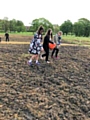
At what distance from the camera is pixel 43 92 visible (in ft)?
29.2

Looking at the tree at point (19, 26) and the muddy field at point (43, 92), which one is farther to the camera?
the tree at point (19, 26)

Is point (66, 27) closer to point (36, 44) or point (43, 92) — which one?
point (36, 44)

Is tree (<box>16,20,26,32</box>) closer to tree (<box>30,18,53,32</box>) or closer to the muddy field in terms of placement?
tree (<box>30,18,53,32</box>)

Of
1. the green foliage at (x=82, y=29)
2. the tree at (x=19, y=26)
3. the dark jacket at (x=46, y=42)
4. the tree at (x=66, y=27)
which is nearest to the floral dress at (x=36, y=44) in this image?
the dark jacket at (x=46, y=42)

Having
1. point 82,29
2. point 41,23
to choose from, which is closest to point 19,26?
point 41,23

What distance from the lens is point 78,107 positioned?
846cm

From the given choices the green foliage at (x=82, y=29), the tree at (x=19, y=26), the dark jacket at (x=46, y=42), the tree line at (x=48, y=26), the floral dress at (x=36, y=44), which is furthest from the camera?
the tree at (x=19, y=26)

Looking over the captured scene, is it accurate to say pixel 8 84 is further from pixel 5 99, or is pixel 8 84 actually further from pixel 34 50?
pixel 34 50

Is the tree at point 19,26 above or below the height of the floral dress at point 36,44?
below

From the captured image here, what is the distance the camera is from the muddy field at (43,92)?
7.43 meters

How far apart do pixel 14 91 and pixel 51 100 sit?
122 centimetres

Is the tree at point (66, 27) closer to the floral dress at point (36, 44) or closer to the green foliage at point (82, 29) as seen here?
the green foliage at point (82, 29)

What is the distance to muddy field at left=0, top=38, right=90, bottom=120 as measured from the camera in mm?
7426

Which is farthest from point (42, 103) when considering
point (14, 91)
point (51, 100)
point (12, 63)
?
point (12, 63)
